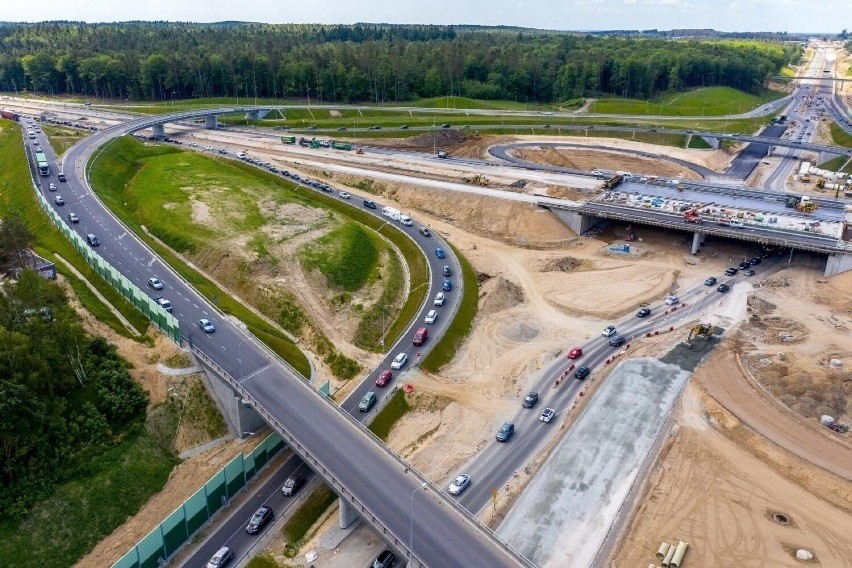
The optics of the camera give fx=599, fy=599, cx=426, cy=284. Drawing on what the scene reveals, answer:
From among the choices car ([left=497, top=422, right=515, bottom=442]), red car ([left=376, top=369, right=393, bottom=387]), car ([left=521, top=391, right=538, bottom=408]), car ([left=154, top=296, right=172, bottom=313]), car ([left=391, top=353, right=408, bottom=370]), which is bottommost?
car ([left=497, top=422, right=515, bottom=442])

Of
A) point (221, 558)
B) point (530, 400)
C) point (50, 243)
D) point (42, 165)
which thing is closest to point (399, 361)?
point (530, 400)

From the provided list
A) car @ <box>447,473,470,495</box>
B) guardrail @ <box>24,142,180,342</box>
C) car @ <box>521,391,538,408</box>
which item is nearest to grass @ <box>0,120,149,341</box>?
guardrail @ <box>24,142,180,342</box>

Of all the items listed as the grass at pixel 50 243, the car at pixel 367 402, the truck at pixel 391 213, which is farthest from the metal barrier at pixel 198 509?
the truck at pixel 391 213

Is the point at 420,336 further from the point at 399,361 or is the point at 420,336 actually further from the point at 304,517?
the point at 304,517

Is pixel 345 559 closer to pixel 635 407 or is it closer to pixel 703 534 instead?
pixel 703 534

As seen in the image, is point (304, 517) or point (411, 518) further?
point (304, 517)

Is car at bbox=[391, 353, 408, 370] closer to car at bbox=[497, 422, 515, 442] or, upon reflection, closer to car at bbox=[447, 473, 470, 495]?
car at bbox=[497, 422, 515, 442]

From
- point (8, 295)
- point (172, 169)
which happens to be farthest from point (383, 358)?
point (172, 169)
